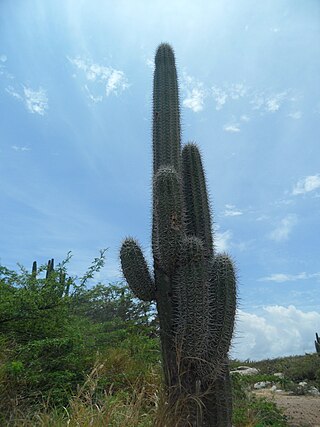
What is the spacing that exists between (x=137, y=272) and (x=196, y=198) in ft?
4.06

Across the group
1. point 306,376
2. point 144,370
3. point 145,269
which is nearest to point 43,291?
point 144,370

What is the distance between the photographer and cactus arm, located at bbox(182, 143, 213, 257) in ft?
17.6

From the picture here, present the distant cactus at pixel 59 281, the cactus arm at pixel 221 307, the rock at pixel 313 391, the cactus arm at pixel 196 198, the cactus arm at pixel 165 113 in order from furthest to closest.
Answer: the rock at pixel 313 391 → the distant cactus at pixel 59 281 → the cactus arm at pixel 165 113 → the cactus arm at pixel 196 198 → the cactus arm at pixel 221 307

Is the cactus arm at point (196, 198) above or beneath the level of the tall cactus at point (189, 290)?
above

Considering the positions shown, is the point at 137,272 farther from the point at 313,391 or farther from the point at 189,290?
the point at 313,391

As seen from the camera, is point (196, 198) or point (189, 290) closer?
point (189, 290)

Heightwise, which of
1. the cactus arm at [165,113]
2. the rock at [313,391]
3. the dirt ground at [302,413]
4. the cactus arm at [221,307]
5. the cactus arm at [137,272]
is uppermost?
the cactus arm at [165,113]

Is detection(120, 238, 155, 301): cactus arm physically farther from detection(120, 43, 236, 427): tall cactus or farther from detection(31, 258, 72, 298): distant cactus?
detection(31, 258, 72, 298): distant cactus

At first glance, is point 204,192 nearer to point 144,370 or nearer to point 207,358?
point 207,358

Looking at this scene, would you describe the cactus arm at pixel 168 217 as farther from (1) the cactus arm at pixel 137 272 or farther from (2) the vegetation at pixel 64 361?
(2) the vegetation at pixel 64 361

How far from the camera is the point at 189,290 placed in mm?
4672

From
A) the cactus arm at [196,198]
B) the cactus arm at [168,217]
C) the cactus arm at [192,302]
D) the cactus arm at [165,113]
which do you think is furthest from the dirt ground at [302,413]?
the cactus arm at [165,113]

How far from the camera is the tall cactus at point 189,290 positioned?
456cm

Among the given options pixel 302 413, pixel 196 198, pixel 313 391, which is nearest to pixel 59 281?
pixel 196 198
